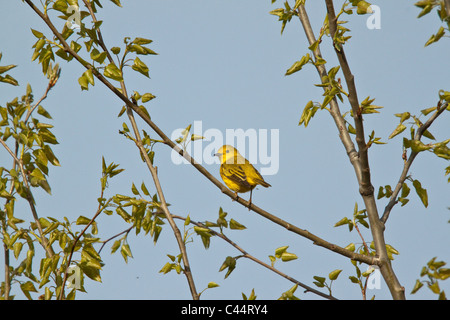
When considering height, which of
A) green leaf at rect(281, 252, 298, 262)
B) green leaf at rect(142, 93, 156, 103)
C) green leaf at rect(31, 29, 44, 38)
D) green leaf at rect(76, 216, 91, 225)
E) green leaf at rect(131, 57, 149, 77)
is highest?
green leaf at rect(31, 29, 44, 38)

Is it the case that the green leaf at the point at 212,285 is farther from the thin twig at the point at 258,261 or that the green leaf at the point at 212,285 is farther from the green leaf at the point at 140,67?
the green leaf at the point at 140,67

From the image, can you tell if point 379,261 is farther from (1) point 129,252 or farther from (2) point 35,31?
(2) point 35,31

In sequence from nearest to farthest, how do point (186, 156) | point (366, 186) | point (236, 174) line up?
point (186, 156), point (366, 186), point (236, 174)

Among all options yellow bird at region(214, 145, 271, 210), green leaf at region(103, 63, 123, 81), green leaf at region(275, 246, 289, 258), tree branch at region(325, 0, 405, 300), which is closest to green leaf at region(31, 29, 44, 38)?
green leaf at region(103, 63, 123, 81)

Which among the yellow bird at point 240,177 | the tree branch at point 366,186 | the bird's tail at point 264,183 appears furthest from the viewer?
the bird's tail at point 264,183

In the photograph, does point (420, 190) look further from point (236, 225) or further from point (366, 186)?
point (236, 225)

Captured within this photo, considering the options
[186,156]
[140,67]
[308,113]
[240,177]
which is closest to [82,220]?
[186,156]

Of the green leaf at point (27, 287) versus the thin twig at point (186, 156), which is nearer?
the thin twig at point (186, 156)

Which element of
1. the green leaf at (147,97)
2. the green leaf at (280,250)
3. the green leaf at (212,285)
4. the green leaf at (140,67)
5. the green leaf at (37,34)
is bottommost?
the green leaf at (212,285)

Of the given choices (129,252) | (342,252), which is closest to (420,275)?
(342,252)

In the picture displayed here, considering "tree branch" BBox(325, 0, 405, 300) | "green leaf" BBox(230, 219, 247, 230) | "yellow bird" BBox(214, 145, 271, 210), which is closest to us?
"tree branch" BBox(325, 0, 405, 300)

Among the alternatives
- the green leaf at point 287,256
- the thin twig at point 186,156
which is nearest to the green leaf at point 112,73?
the thin twig at point 186,156

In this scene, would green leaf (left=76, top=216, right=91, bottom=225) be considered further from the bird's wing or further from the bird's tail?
the bird's tail

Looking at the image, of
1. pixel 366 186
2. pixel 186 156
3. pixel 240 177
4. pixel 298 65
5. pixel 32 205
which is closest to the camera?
pixel 186 156
